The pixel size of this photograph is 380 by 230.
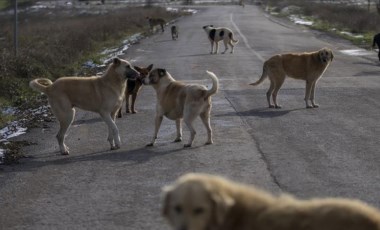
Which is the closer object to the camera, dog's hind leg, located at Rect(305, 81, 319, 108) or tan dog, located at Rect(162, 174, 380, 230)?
tan dog, located at Rect(162, 174, 380, 230)

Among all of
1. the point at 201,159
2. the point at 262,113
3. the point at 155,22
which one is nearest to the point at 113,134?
the point at 201,159

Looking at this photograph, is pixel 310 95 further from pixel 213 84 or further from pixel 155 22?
pixel 155 22

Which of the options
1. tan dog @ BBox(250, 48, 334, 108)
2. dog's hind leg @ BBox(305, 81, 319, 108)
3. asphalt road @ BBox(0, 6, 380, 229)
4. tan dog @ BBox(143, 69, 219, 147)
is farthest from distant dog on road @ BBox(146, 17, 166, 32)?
tan dog @ BBox(143, 69, 219, 147)

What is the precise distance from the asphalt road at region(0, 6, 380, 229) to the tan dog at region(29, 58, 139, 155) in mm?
411

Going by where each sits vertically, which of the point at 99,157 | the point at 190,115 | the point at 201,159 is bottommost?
the point at 99,157

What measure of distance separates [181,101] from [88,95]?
4.94 ft

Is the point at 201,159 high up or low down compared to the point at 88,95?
down

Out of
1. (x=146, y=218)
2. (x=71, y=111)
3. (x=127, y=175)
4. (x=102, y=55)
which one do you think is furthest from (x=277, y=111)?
(x=102, y=55)

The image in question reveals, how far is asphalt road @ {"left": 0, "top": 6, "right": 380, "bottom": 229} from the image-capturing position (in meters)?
7.79

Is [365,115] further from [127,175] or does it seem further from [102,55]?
[102,55]

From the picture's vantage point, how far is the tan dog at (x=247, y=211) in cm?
406

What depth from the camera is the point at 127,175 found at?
9.30 m

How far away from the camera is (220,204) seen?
416cm

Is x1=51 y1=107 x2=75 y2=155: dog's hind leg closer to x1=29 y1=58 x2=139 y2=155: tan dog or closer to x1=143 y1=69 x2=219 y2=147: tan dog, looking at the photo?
x1=29 y1=58 x2=139 y2=155: tan dog
